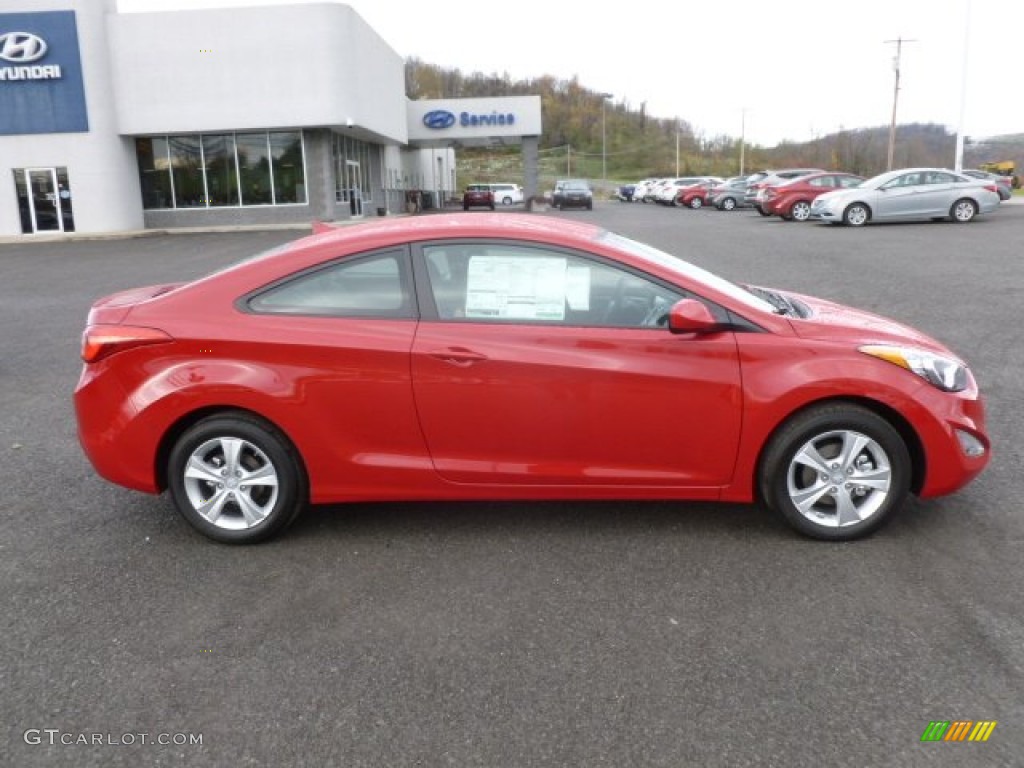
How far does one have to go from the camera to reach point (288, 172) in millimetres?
32312

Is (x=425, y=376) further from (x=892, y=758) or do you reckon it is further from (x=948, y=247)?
(x=948, y=247)

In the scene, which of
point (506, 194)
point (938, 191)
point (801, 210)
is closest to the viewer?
point (938, 191)

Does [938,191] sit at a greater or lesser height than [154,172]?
lesser

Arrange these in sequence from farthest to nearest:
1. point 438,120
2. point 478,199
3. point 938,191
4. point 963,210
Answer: point 478,199 → point 438,120 → point 963,210 → point 938,191

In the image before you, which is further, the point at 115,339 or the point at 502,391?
the point at 115,339

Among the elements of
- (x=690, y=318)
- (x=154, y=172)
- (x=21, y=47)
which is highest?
(x=21, y=47)

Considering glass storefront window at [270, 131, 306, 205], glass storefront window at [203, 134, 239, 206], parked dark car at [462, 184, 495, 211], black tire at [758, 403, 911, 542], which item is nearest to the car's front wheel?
glass storefront window at [270, 131, 306, 205]

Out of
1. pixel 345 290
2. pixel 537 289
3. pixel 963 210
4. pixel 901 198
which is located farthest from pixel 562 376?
pixel 963 210

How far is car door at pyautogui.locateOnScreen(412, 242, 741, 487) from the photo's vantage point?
13.0ft

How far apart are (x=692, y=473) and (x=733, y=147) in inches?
5377

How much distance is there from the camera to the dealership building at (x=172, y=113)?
29.0 metres

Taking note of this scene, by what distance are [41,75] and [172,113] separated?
404 cm

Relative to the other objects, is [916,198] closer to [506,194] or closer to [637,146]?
[506,194]

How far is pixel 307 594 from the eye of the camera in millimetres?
3719
